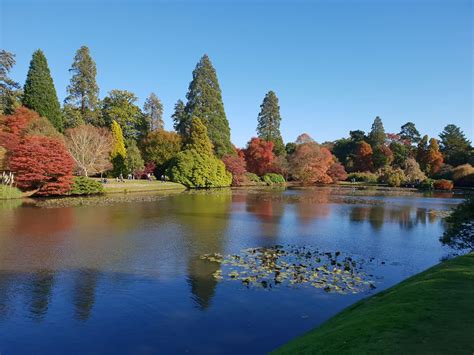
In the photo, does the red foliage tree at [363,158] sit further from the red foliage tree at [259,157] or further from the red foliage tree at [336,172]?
the red foliage tree at [259,157]

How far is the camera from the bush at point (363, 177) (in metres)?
67.7

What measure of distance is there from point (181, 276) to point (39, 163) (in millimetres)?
24111

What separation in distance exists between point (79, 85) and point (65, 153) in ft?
89.4

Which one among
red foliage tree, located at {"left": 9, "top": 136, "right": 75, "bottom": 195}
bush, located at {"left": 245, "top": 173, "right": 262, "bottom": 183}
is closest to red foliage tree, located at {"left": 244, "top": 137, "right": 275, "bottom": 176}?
bush, located at {"left": 245, "top": 173, "right": 262, "bottom": 183}

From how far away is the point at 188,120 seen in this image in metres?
60.2

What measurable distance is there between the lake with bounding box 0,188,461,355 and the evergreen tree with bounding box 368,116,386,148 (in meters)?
60.8

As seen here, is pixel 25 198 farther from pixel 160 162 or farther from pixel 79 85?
pixel 79 85

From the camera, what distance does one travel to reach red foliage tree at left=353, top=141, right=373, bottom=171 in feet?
247

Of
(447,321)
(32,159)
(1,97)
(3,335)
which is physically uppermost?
(1,97)

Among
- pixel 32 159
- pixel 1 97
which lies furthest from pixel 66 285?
pixel 1 97

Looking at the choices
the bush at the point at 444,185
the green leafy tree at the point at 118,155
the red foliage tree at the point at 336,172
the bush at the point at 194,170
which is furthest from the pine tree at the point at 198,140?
the bush at the point at 444,185

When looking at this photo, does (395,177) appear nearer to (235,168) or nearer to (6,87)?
(235,168)

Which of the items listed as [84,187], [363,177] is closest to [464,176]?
[363,177]

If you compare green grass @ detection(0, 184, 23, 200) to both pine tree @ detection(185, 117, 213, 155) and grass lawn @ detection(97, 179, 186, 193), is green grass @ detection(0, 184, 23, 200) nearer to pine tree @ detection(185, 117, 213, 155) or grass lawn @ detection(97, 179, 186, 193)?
grass lawn @ detection(97, 179, 186, 193)
